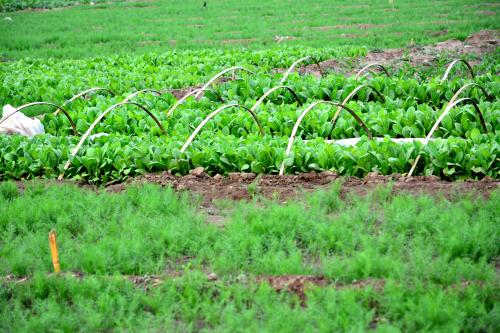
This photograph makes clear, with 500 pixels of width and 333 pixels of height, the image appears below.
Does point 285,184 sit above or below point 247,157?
below

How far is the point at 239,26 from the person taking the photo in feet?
76.0

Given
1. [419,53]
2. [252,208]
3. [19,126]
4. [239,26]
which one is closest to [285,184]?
[252,208]

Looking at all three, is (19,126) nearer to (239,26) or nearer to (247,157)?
(247,157)

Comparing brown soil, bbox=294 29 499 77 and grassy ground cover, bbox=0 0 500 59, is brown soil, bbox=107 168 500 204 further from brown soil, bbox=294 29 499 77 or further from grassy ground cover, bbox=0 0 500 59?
grassy ground cover, bbox=0 0 500 59

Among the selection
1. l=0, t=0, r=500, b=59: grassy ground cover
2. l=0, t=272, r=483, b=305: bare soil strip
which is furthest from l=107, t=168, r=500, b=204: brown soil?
l=0, t=0, r=500, b=59: grassy ground cover

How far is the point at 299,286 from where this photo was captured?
5516 millimetres

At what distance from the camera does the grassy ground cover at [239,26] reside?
1969 cm

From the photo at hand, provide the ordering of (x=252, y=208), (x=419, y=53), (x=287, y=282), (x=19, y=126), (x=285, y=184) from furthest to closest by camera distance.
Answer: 1. (x=419, y=53)
2. (x=19, y=126)
3. (x=285, y=184)
4. (x=252, y=208)
5. (x=287, y=282)

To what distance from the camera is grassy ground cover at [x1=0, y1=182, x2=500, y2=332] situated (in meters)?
5.08

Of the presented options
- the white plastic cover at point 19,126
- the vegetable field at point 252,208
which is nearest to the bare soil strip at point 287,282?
the vegetable field at point 252,208

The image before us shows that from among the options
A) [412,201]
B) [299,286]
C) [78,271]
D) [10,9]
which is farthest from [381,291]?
[10,9]

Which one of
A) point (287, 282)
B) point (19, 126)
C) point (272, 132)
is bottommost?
point (272, 132)

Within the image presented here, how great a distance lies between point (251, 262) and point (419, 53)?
11426 mm

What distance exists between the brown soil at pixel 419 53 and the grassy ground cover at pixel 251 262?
27.8 ft
